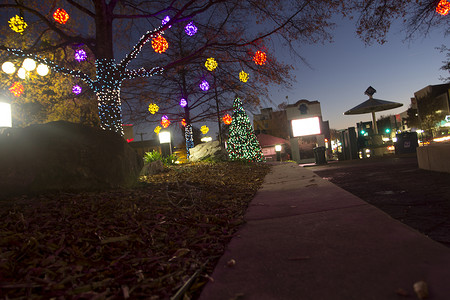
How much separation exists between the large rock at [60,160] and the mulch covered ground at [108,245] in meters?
0.38

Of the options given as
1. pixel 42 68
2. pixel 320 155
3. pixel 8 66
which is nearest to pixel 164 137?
pixel 42 68

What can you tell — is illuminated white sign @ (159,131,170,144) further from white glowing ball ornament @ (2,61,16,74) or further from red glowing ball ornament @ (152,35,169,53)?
white glowing ball ornament @ (2,61,16,74)

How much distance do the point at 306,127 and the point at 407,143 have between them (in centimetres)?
1126

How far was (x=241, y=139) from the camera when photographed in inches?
575

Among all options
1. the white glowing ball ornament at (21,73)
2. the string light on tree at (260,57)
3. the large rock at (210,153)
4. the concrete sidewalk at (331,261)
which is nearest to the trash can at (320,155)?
the large rock at (210,153)

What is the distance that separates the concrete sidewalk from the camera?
1.26 meters

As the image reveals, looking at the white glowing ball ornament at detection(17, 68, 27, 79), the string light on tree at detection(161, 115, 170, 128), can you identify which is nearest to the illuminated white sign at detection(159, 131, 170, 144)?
the string light on tree at detection(161, 115, 170, 128)

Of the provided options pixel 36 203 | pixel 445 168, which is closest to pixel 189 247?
pixel 36 203

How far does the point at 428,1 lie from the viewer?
6.52 metres

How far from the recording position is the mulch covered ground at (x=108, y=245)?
1.40m

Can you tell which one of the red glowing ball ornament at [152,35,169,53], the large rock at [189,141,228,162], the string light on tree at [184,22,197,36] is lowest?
the large rock at [189,141,228,162]

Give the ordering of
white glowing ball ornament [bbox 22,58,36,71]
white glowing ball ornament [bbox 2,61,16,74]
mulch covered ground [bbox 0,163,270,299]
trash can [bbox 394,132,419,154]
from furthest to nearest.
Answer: trash can [bbox 394,132,419,154] → white glowing ball ornament [bbox 2,61,16,74] → white glowing ball ornament [bbox 22,58,36,71] → mulch covered ground [bbox 0,163,270,299]

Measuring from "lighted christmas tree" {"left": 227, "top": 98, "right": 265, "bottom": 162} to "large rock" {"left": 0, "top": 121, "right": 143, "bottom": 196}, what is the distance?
10.0 meters

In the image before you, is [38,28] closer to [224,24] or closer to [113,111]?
[113,111]
